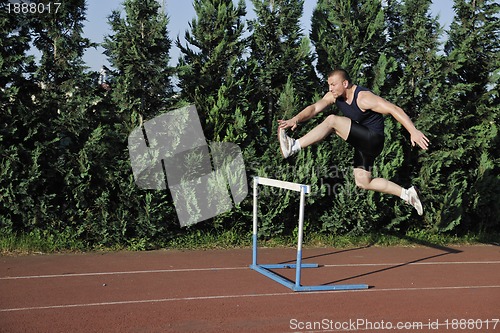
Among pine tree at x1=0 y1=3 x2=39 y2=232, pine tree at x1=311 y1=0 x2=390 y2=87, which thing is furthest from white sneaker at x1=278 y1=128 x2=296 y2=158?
pine tree at x1=0 y1=3 x2=39 y2=232

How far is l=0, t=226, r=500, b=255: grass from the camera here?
8.28 metres

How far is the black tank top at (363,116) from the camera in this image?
262 inches

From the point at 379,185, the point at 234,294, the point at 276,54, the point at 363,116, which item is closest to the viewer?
the point at 234,294

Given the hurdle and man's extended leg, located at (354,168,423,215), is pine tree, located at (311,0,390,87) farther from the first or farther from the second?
the hurdle

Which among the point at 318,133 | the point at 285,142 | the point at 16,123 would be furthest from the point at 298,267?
the point at 16,123

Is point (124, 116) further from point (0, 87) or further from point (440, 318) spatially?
point (440, 318)

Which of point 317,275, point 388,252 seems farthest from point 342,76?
point 388,252

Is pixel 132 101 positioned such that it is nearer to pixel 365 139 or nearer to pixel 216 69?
pixel 216 69

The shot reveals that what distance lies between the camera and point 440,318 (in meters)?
5.81

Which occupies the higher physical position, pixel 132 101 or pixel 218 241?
pixel 132 101

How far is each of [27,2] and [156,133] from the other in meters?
2.84

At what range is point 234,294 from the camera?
6430 mm

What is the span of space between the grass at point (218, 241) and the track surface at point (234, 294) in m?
0.29

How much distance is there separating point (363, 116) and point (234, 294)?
2.69 metres
